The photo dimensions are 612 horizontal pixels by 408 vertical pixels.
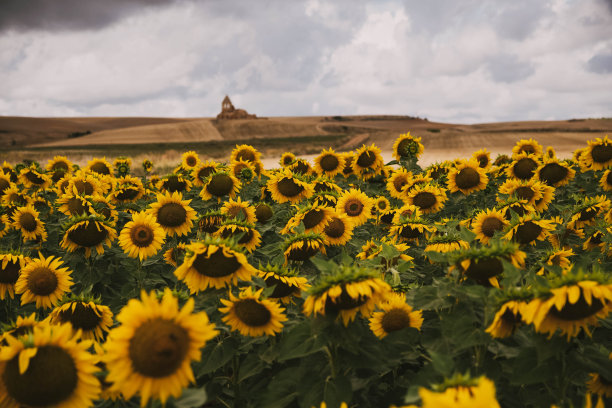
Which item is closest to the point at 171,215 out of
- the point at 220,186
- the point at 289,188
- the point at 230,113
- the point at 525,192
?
the point at 220,186

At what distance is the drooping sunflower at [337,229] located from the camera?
429cm

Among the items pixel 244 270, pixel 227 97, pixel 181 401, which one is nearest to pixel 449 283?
pixel 244 270

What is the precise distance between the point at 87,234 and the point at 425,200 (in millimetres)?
4791

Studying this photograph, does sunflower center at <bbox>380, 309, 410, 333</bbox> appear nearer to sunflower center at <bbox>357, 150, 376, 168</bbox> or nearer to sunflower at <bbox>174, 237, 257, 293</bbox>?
sunflower at <bbox>174, 237, 257, 293</bbox>

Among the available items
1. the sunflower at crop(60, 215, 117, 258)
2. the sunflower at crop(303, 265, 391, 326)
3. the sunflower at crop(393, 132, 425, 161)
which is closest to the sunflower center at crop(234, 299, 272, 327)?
the sunflower at crop(303, 265, 391, 326)

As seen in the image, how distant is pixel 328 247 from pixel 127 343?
2.80m

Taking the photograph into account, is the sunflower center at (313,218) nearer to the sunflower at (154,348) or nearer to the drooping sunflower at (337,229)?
the drooping sunflower at (337,229)

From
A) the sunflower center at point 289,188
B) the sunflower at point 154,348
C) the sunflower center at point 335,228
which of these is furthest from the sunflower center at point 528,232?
the sunflower at point 154,348

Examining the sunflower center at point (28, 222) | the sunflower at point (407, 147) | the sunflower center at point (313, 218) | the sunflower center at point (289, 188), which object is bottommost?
the sunflower center at point (28, 222)

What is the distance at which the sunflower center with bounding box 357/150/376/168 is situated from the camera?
8133 millimetres

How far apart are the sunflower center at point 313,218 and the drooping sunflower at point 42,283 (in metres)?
2.50

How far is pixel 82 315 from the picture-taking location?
316cm

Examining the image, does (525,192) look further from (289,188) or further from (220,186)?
(220,186)

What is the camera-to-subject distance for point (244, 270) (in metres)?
2.83
